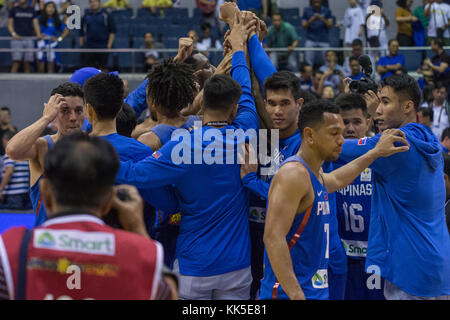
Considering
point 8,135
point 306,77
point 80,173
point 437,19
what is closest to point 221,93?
point 80,173

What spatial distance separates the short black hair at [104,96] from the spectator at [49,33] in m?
9.53

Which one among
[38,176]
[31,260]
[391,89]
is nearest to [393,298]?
[391,89]

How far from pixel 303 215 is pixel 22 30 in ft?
37.8

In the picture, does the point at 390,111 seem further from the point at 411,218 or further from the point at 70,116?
the point at 70,116

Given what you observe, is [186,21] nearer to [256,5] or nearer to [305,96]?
[256,5]

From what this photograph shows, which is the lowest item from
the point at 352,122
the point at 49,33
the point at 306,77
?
the point at 306,77

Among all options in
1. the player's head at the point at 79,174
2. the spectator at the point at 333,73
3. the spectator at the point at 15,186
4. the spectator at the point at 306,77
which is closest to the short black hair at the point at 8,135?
the spectator at the point at 15,186

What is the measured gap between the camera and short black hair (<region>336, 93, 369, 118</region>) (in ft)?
16.1

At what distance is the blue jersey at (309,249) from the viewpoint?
11.3 feet

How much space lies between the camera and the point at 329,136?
3525mm

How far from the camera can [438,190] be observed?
4043 mm

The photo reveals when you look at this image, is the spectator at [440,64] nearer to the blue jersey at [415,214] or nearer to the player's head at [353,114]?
the player's head at [353,114]

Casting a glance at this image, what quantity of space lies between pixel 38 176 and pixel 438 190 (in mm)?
2480

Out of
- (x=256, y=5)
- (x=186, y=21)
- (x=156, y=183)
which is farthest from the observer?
(x=186, y=21)
